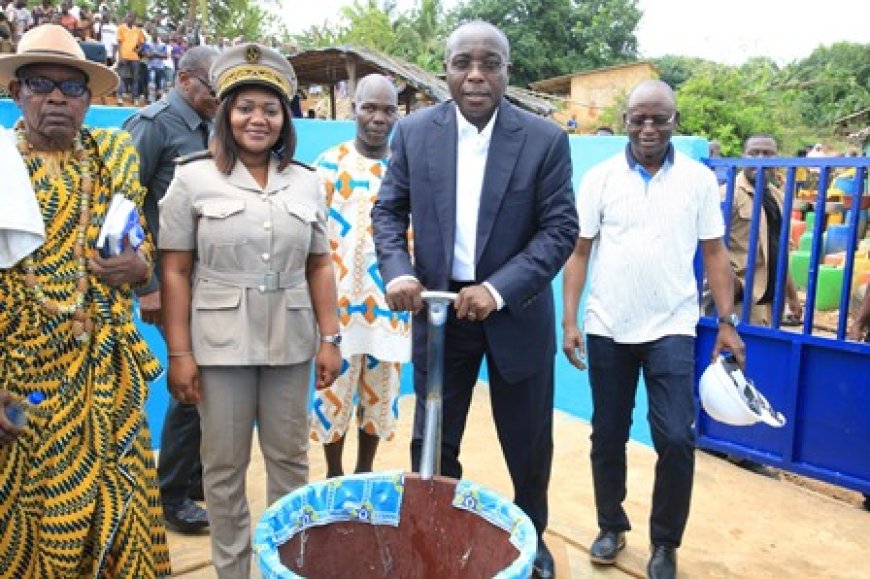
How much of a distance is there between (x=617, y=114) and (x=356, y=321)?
2115 centimetres

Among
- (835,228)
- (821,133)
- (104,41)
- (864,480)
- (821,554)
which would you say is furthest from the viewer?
(821,133)

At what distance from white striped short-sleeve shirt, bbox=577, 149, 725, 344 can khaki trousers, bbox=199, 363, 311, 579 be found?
4.26 feet

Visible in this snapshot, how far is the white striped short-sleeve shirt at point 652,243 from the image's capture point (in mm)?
3098

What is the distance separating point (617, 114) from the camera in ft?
76.5

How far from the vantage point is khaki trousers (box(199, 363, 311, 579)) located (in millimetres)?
2508

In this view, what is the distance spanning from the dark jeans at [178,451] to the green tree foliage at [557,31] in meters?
34.5

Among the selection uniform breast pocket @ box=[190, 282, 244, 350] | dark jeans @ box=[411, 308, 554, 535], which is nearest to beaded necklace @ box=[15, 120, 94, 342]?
uniform breast pocket @ box=[190, 282, 244, 350]

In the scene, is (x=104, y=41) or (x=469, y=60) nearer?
(x=469, y=60)

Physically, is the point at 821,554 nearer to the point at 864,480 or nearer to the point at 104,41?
the point at 864,480

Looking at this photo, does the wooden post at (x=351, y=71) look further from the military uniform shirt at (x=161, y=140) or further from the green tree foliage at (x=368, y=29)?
the green tree foliage at (x=368, y=29)

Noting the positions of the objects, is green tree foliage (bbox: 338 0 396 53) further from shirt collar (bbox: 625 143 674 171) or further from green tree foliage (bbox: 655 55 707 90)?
shirt collar (bbox: 625 143 674 171)

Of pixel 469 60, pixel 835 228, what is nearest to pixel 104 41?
pixel 835 228

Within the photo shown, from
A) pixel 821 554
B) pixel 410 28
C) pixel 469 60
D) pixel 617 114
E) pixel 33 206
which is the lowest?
pixel 821 554

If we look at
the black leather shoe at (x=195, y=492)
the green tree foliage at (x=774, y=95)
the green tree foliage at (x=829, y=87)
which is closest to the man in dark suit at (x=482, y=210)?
the black leather shoe at (x=195, y=492)
